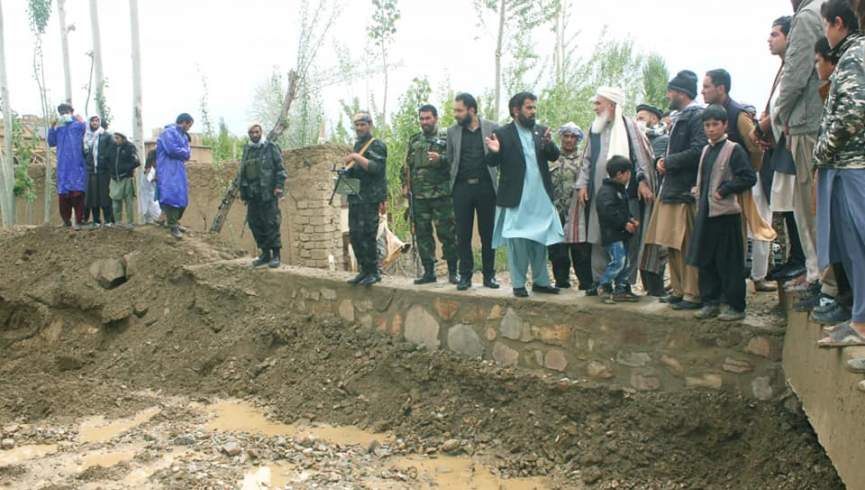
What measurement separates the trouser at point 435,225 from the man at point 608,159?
→ 1.37 meters

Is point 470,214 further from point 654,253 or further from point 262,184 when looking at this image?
point 262,184

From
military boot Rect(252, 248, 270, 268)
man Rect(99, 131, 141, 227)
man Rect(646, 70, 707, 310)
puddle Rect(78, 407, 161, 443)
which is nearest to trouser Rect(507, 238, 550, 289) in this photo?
man Rect(646, 70, 707, 310)

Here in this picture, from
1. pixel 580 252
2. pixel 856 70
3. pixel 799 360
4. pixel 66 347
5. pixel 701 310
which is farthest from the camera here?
pixel 66 347

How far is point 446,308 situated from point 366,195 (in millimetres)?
1350

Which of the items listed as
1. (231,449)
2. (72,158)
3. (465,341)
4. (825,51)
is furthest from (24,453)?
(825,51)

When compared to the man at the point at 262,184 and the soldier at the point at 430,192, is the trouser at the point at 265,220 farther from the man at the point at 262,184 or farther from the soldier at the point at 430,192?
the soldier at the point at 430,192

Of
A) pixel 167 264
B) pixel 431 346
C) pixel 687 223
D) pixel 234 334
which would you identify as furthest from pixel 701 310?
pixel 167 264

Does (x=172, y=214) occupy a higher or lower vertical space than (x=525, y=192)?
lower

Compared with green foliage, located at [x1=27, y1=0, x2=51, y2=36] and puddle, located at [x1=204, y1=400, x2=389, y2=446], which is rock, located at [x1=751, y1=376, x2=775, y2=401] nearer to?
puddle, located at [x1=204, y1=400, x2=389, y2=446]

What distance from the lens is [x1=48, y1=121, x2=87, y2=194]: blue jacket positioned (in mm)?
9922

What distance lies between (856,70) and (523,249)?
298cm

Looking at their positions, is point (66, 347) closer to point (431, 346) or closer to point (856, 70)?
point (431, 346)

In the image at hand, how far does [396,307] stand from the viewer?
6391 mm

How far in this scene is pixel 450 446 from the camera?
5184 mm
